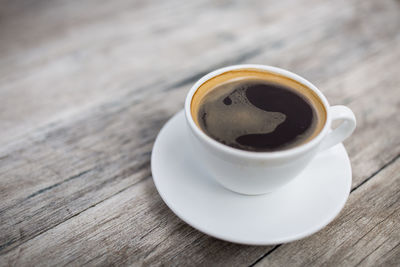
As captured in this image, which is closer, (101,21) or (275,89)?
(275,89)

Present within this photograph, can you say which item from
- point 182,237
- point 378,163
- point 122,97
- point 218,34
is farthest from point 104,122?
point 378,163

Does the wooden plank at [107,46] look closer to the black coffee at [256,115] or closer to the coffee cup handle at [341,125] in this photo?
the black coffee at [256,115]

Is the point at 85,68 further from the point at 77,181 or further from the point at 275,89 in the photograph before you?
the point at 275,89

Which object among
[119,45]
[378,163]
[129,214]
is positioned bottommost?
[378,163]

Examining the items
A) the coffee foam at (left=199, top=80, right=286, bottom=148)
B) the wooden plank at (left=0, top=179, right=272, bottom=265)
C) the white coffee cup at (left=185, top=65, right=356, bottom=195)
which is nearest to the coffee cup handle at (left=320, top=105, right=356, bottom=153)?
the white coffee cup at (left=185, top=65, right=356, bottom=195)

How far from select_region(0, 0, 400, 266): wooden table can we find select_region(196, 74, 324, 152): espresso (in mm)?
211

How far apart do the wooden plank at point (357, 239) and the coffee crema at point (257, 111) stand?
0.69 feet

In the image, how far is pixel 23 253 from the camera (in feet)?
2.41

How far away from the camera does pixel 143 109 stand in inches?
43.2

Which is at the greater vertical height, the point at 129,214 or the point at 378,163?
the point at 129,214

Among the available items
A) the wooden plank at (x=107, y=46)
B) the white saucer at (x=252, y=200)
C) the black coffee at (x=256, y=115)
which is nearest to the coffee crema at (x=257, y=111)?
the black coffee at (x=256, y=115)

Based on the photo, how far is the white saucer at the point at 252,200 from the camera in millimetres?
682

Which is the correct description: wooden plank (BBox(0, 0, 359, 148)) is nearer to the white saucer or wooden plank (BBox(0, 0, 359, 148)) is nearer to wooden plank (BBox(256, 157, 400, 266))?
the white saucer

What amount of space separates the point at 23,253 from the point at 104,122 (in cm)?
43
